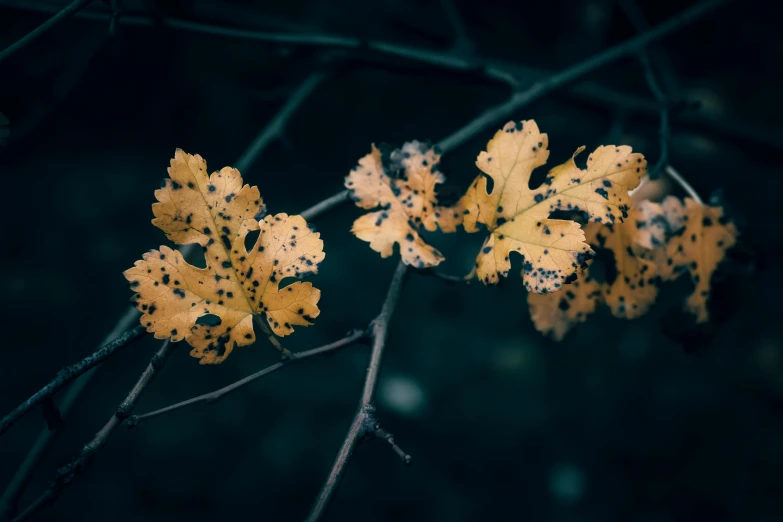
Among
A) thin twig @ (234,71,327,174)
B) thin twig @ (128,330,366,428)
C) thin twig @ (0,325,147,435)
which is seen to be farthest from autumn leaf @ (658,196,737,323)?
thin twig @ (0,325,147,435)

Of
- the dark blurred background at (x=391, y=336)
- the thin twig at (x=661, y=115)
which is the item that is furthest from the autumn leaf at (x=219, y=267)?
the dark blurred background at (x=391, y=336)

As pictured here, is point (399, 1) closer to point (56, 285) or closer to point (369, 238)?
point (369, 238)

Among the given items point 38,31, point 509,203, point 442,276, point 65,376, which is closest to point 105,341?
point 65,376

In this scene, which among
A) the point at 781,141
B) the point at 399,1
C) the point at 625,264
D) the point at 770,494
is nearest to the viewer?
the point at 625,264

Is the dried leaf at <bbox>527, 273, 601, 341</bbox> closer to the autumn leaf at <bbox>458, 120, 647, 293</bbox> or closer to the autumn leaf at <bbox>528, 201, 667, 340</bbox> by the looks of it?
the autumn leaf at <bbox>528, 201, 667, 340</bbox>

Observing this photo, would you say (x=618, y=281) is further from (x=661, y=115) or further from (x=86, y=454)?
(x=86, y=454)

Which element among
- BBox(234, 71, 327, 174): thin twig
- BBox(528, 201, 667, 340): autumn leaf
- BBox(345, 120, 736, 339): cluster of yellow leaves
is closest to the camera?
BBox(345, 120, 736, 339): cluster of yellow leaves

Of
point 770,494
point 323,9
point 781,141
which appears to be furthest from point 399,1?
point 770,494
